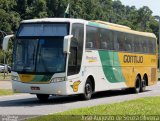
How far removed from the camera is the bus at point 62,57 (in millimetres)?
19984

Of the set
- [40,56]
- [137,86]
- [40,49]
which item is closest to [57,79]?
[40,56]

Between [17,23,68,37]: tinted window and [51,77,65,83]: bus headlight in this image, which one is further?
[17,23,68,37]: tinted window

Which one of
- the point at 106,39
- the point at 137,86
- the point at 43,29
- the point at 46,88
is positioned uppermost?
the point at 43,29

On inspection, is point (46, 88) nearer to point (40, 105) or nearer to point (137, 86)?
point (40, 105)

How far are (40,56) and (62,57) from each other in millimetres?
890

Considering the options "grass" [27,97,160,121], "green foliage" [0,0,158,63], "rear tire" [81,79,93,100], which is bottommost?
"rear tire" [81,79,93,100]

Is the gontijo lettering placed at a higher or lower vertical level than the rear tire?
higher

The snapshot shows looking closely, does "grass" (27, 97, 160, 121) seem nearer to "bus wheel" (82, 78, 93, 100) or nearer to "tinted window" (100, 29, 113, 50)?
"bus wheel" (82, 78, 93, 100)

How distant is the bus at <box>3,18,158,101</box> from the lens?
19984mm

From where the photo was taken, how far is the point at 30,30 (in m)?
20.9

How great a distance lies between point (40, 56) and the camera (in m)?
20.1

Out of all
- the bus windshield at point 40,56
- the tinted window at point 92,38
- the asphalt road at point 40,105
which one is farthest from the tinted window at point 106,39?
the bus windshield at point 40,56

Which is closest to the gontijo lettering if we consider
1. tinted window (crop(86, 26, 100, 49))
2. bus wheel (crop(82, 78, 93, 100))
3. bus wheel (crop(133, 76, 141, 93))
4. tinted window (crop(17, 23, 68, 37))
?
bus wheel (crop(133, 76, 141, 93))

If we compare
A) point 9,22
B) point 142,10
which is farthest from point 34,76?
point 142,10
